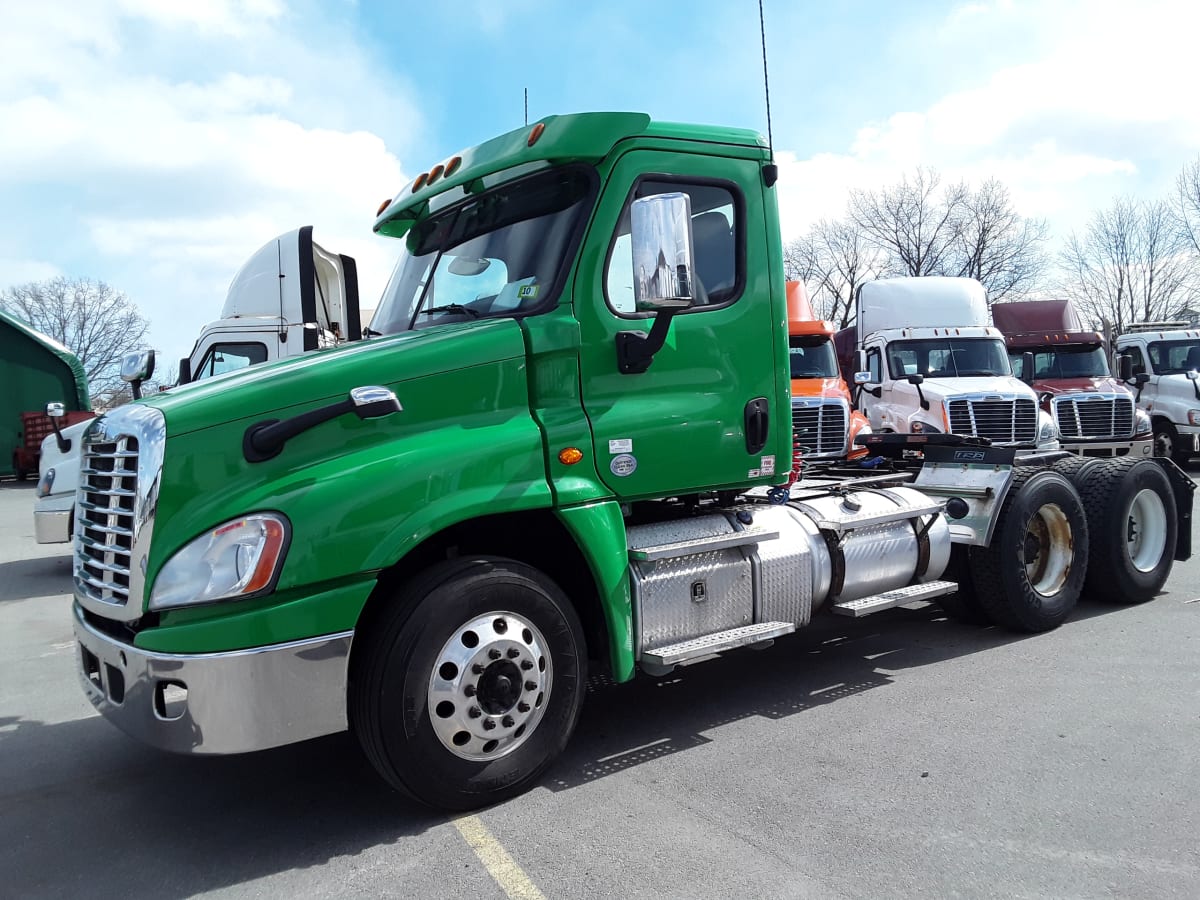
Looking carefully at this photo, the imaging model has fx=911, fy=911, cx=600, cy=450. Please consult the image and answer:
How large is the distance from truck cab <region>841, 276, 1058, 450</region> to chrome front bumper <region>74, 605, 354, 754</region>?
1080 cm

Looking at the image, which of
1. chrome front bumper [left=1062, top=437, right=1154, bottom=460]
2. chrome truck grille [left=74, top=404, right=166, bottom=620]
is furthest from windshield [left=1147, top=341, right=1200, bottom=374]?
chrome truck grille [left=74, top=404, right=166, bottom=620]

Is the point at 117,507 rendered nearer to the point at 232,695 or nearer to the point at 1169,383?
the point at 232,695

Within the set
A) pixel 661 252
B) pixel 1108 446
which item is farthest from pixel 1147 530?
pixel 1108 446

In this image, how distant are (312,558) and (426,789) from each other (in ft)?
3.41

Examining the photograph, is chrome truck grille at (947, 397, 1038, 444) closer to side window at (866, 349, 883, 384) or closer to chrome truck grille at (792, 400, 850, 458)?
chrome truck grille at (792, 400, 850, 458)

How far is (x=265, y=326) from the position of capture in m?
9.86

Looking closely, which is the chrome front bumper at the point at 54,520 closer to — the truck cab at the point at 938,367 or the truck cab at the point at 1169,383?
the truck cab at the point at 938,367

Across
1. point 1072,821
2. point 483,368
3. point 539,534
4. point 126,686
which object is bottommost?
point 1072,821

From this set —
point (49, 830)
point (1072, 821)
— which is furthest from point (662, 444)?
point (49, 830)

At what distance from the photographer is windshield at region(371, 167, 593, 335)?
416 centimetres

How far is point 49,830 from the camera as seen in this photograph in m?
3.74

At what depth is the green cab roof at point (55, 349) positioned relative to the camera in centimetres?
2330

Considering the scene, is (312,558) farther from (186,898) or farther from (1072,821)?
(1072,821)

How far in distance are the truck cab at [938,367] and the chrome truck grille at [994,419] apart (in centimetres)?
1
